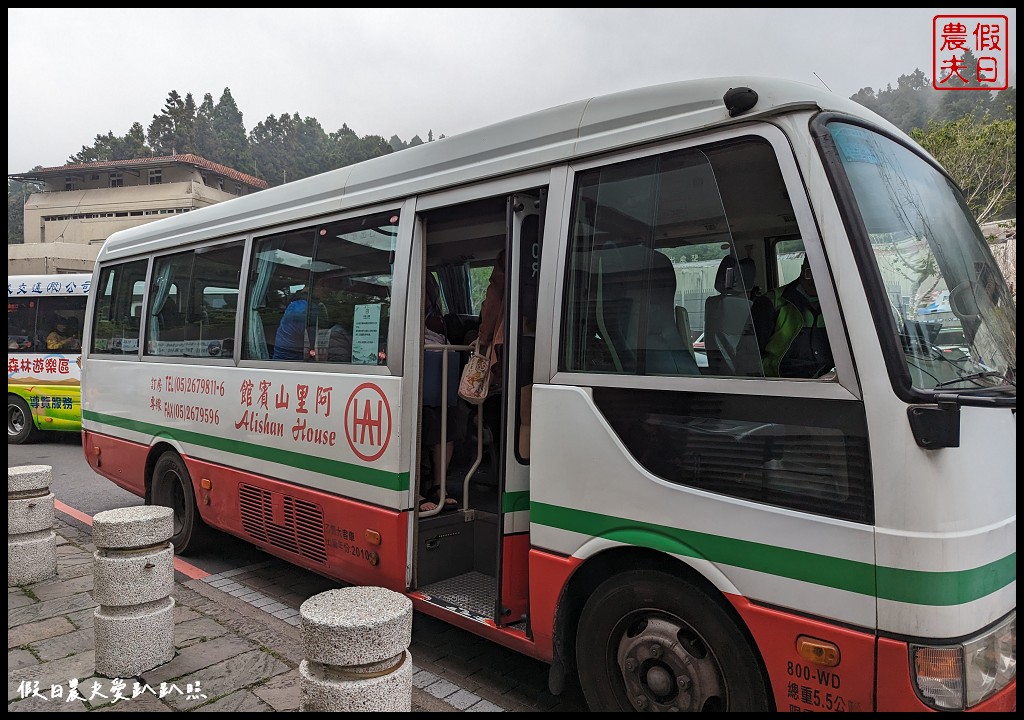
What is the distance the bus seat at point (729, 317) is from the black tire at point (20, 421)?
1418cm

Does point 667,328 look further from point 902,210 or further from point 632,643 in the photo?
point 632,643

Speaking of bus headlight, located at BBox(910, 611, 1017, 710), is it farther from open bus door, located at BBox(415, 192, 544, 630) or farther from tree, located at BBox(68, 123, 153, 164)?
tree, located at BBox(68, 123, 153, 164)

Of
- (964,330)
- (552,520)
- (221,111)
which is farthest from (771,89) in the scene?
(221,111)

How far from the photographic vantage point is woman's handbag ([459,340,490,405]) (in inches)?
160

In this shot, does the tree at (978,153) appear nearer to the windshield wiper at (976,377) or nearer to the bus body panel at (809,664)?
the windshield wiper at (976,377)

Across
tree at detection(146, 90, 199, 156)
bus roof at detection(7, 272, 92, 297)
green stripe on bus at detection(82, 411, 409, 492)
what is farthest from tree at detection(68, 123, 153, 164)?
green stripe on bus at detection(82, 411, 409, 492)

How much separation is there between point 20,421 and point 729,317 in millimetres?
14762

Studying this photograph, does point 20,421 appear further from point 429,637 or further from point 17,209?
point 17,209

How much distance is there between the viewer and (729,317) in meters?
2.66

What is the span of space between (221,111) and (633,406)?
9643cm

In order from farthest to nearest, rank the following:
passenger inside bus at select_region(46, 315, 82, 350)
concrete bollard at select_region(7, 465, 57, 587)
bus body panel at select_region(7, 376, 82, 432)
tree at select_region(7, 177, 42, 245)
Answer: tree at select_region(7, 177, 42, 245) → passenger inside bus at select_region(46, 315, 82, 350) → bus body panel at select_region(7, 376, 82, 432) → concrete bollard at select_region(7, 465, 57, 587)

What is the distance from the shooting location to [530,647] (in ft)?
10.6

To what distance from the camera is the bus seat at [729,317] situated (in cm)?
261

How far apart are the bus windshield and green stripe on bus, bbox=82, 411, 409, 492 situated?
2.69 meters
